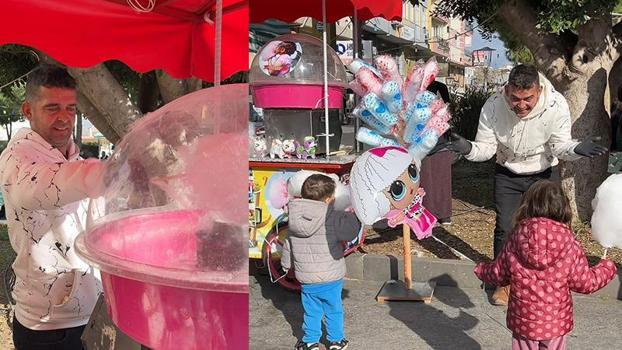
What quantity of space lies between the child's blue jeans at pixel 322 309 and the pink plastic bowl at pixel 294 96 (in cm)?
166

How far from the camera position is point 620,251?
575cm

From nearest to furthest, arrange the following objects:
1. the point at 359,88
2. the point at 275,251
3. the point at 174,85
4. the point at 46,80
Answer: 1. the point at 46,80
2. the point at 359,88
3. the point at 275,251
4. the point at 174,85

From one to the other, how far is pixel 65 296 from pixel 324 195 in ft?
6.84

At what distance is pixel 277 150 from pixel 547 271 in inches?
101

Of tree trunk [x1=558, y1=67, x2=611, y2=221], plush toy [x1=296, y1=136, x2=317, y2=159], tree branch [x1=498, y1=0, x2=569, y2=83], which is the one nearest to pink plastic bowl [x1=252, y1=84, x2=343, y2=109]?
plush toy [x1=296, y1=136, x2=317, y2=159]

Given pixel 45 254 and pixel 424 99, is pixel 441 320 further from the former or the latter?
pixel 45 254

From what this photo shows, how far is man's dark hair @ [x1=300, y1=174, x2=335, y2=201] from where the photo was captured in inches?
163

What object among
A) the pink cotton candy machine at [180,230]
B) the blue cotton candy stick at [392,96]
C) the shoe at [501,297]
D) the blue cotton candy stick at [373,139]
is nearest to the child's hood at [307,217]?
the blue cotton candy stick at [373,139]

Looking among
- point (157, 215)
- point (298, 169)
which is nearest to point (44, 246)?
point (157, 215)

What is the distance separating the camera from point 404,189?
13.5 feet

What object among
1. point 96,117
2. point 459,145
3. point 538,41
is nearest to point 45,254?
point 459,145

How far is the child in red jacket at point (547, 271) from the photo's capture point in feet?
10.3

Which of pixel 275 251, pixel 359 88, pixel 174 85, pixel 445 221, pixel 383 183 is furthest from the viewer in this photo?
pixel 445 221

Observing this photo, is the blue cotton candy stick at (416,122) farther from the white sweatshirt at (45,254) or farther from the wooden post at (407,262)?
the white sweatshirt at (45,254)
